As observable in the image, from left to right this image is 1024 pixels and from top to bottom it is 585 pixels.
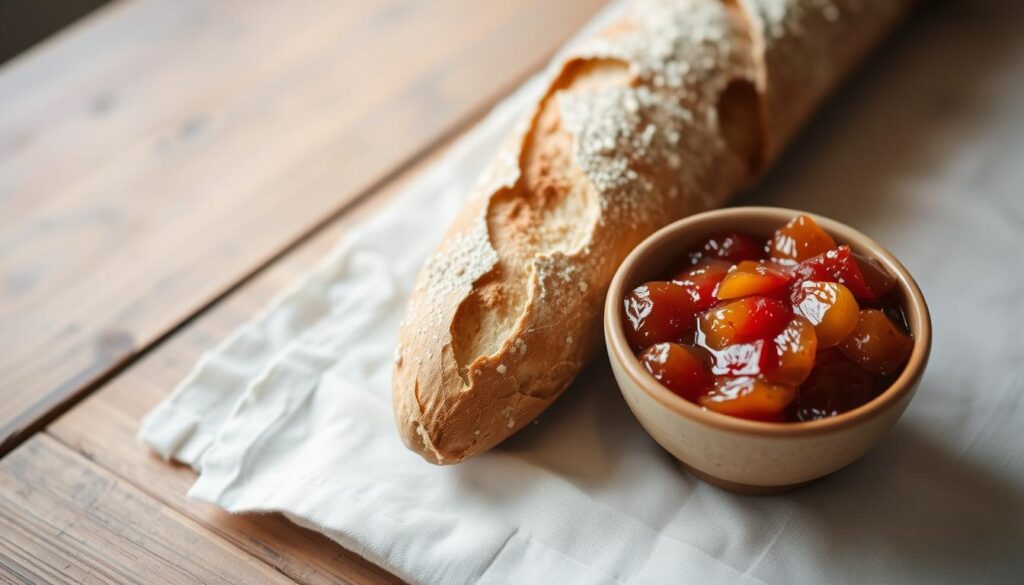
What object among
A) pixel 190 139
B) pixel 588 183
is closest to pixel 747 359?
pixel 588 183

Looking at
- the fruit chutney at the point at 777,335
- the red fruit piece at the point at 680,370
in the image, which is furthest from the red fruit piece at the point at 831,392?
the red fruit piece at the point at 680,370

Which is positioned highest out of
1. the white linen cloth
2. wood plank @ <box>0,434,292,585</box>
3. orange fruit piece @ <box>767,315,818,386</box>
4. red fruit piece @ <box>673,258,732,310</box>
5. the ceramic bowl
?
orange fruit piece @ <box>767,315,818,386</box>

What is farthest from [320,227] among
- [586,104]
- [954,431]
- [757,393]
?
[954,431]

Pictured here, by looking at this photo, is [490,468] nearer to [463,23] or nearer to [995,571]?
[995,571]

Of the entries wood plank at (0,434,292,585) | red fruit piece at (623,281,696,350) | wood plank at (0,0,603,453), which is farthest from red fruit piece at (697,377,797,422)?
wood plank at (0,0,603,453)

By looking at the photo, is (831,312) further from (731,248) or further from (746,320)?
(731,248)

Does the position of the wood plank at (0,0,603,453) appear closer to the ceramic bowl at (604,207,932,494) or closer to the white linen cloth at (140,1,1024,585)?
the white linen cloth at (140,1,1024,585)
